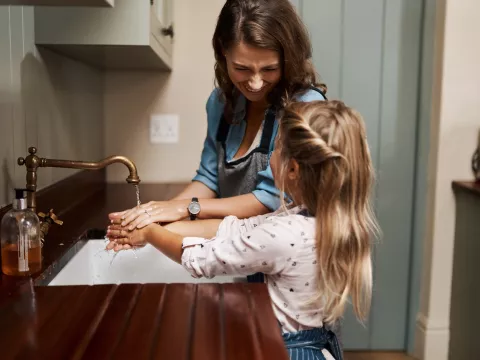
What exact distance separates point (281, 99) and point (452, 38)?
4.06ft

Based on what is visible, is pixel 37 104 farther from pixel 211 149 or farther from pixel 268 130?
pixel 268 130

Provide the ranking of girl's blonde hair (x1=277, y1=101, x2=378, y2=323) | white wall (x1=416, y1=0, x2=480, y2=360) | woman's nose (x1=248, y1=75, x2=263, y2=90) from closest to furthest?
1. girl's blonde hair (x1=277, y1=101, x2=378, y2=323)
2. woman's nose (x1=248, y1=75, x2=263, y2=90)
3. white wall (x1=416, y1=0, x2=480, y2=360)

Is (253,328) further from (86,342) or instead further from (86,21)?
(86,21)

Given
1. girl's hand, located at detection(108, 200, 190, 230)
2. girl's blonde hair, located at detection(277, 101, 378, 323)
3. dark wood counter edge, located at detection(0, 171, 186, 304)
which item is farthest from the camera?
girl's hand, located at detection(108, 200, 190, 230)

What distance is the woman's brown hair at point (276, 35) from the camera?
4.39ft

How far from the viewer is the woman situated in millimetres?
1346

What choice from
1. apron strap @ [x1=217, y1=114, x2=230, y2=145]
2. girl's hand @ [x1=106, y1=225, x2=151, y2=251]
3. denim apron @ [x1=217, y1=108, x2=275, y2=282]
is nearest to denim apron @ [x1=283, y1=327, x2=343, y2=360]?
denim apron @ [x1=217, y1=108, x2=275, y2=282]

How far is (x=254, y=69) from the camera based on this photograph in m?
1.38

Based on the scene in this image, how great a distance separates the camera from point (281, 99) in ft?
4.69

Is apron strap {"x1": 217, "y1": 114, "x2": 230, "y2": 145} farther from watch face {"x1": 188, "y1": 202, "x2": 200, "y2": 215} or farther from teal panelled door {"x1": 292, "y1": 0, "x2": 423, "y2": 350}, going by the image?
teal panelled door {"x1": 292, "y1": 0, "x2": 423, "y2": 350}

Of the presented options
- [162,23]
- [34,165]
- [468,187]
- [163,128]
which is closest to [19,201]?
[34,165]

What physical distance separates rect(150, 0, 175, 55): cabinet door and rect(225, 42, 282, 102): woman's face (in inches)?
17.4

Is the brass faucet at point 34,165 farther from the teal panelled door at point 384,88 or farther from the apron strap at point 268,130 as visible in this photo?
the teal panelled door at point 384,88

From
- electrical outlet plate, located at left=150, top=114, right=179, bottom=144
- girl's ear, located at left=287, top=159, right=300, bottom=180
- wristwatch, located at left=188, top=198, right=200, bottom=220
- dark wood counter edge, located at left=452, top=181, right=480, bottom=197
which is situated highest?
electrical outlet plate, located at left=150, top=114, right=179, bottom=144
